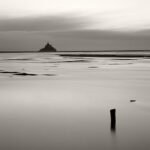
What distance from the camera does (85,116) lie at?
12273 mm

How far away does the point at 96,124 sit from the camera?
11.1m

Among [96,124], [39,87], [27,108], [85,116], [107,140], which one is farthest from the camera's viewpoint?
[39,87]

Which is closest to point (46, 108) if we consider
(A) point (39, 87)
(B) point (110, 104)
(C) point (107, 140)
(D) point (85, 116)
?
(D) point (85, 116)

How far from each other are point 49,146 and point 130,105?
7.16m

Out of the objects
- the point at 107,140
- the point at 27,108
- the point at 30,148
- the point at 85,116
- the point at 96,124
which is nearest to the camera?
the point at 30,148

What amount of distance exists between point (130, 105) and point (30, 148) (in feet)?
24.9

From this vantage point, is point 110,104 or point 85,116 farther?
point 110,104

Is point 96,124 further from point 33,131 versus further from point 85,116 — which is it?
point 33,131

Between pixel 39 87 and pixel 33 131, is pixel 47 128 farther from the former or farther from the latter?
pixel 39 87

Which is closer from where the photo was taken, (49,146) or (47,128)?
(49,146)

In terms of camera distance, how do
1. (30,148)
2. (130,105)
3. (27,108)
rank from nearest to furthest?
1. (30,148)
2. (27,108)
3. (130,105)

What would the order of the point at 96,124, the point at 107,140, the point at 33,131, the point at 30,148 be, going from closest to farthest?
the point at 30,148 → the point at 107,140 → the point at 33,131 → the point at 96,124

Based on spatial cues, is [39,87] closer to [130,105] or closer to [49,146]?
[130,105]

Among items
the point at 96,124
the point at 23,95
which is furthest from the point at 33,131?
the point at 23,95
